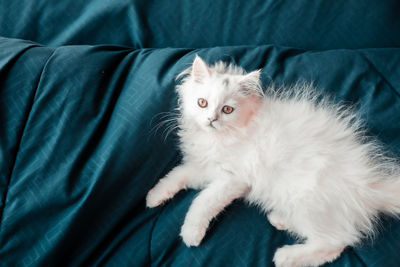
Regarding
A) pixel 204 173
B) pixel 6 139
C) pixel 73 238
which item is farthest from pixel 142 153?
pixel 6 139

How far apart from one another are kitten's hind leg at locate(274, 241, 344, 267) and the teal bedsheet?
1.4 inches

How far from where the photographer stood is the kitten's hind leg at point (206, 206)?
3.71ft

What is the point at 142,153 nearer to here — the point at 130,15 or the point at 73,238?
the point at 73,238

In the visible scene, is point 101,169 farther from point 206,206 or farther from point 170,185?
point 206,206

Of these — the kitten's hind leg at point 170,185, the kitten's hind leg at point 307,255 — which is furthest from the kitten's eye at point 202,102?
the kitten's hind leg at point 307,255

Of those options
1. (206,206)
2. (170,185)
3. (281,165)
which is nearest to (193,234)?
(206,206)

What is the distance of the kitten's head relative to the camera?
1200 mm

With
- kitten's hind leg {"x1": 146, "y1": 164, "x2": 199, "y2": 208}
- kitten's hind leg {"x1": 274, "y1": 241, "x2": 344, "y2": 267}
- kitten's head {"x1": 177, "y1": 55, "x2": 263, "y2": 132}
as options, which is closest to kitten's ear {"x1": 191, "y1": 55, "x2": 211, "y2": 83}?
kitten's head {"x1": 177, "y1": 55, "x2": 263, "y2": 132}

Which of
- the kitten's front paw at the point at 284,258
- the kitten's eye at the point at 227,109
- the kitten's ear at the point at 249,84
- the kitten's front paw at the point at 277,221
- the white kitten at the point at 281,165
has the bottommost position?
the kitten's front paw at the point at 284,258

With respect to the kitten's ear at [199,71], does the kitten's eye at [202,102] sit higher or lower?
lower

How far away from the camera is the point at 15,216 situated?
41.9 inches

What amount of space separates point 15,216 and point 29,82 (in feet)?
1.77

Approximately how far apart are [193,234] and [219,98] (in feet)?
1.83

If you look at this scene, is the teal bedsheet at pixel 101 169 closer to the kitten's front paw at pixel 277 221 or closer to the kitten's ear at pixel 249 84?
the kitten's front paw at pixel 277 221
